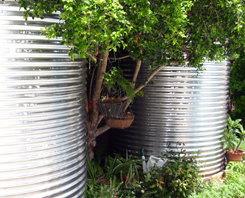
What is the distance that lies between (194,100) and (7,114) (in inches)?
153

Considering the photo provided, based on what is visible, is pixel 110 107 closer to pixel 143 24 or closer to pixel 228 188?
pixel 143 24

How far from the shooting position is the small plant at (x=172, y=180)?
4.74 m

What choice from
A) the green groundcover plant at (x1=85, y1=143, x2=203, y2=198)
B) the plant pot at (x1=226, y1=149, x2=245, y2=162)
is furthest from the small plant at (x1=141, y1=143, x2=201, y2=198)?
the plant pot at (x1=226, y1=149, x2=245, y2=162)

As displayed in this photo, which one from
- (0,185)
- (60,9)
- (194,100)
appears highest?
(60,9)

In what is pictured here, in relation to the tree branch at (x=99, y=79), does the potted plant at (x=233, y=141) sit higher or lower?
lower

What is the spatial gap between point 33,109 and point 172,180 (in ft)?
8.99

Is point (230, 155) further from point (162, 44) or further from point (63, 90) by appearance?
point (63, 90)

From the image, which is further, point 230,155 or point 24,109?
point 230,155

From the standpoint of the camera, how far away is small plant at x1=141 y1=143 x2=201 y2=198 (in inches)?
187

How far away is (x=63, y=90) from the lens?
3.48 meters

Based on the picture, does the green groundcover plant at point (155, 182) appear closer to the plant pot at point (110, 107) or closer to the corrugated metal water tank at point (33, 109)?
the plant pot at point (110, 107)

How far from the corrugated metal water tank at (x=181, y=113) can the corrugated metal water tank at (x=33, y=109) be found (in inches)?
98.1

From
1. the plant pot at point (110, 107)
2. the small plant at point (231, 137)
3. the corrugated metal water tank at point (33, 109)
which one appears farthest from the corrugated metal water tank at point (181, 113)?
the corrugated metal water tank at point (33, 109)

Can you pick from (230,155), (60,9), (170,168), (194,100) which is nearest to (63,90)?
(60,9)
